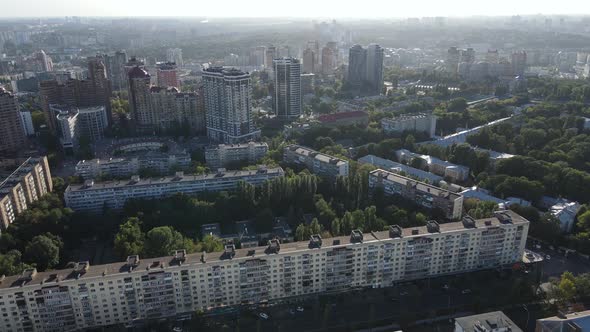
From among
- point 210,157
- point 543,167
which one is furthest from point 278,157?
point 543,167

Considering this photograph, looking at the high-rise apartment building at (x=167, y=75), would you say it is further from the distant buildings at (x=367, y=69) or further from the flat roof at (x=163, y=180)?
the flat roof at (x=163, y=180)

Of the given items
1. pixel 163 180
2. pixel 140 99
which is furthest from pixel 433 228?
pixel 140 99

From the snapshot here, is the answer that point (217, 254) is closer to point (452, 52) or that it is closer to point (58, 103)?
point (58, 103)

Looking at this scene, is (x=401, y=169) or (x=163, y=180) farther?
(x=401, y=169)

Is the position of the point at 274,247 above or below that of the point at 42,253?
above

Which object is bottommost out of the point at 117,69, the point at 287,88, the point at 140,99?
the point at 140,99

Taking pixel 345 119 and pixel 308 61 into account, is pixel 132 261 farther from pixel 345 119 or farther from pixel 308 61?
pixel 308 61

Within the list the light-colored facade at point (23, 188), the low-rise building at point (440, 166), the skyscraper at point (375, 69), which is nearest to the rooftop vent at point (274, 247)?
the light-colored facade at point (23, 188)

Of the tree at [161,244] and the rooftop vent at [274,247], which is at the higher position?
the rooftop vent at [274,247]
